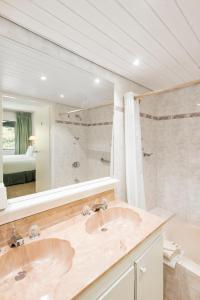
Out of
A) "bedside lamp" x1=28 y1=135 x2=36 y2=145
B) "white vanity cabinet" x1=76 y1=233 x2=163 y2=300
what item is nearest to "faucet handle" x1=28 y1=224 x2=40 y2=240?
"white vanity cabinet" x1=76 y1=233 x2=163 y2=300

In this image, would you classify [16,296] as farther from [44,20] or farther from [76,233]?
[44,20]

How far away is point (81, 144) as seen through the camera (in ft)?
5.50

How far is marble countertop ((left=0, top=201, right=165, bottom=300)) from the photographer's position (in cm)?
70

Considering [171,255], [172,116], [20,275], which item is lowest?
[171,255]

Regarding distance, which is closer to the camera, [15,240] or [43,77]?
[15,240]

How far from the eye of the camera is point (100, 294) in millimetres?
826

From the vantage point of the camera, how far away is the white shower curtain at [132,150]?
1.92 m

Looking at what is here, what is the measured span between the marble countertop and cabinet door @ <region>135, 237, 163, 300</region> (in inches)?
6.1

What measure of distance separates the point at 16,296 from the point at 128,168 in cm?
148

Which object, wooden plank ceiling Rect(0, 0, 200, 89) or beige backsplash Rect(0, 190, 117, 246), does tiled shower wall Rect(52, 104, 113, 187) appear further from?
wooden plank ceiling Rect(0, 0, 200, 89)

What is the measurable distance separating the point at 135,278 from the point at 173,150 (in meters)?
1.87

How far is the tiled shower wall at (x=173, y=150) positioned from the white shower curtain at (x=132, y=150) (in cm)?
52

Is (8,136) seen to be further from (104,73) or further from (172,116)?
(172,116)

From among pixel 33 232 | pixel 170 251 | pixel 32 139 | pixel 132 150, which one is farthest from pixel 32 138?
pixel 170 251
